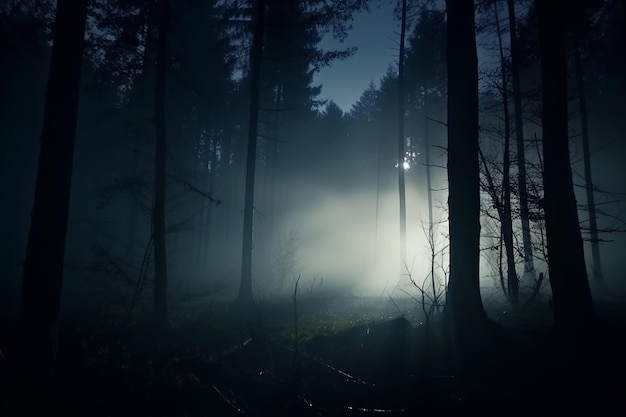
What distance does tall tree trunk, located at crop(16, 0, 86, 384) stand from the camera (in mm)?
4883

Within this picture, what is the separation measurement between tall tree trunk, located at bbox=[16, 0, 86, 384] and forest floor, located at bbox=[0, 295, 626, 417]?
443mm

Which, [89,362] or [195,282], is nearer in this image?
[89,362]

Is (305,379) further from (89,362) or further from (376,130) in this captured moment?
(376,130)

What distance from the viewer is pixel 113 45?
8.23 metres

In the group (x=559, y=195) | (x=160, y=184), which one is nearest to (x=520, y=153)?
(x=559, y=195)

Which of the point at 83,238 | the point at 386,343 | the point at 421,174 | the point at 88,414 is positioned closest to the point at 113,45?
the point at 88,414

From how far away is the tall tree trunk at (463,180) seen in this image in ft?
19.1

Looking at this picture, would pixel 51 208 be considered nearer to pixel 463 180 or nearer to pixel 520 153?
pixel 463 180

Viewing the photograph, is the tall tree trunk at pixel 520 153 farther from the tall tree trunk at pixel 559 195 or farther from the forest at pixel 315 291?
the tall tree trunk at pixel 559 195

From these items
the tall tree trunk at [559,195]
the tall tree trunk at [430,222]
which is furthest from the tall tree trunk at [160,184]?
the tall tree trunk at [559,195]

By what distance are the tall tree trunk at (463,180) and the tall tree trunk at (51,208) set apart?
22.6 ft

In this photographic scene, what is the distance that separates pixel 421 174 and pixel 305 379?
37.7m

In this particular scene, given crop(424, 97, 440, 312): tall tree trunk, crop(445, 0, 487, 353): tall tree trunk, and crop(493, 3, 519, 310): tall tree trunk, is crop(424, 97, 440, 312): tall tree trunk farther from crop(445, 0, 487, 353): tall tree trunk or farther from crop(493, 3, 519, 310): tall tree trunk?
crop(493, 3, 519, 310): tall tree trunk

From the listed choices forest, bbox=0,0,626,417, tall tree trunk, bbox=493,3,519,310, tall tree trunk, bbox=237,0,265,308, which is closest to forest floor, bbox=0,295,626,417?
forest, bbox=0,0,626,417
